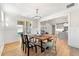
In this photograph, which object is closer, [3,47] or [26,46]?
[3,47]

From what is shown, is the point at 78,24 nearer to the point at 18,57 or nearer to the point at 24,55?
the point at 24,55

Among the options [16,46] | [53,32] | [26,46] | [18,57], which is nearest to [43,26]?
[53,32]

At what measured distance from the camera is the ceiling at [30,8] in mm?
1631

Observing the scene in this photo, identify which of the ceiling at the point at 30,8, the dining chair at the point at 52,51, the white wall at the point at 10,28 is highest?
the ceiling at the point at 30,8

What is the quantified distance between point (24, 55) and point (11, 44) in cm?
30

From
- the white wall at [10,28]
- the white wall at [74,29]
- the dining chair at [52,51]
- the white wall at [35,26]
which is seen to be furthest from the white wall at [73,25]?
the white wall at [10,28]

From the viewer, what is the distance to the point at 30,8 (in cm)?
166

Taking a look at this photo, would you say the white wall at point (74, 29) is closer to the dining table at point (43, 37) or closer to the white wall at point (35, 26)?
the dining table at point (43, 37)

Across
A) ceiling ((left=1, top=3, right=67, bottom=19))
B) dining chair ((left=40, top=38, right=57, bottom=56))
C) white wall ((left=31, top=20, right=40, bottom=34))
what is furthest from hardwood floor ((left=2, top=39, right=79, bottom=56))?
ceiling ((left=1, top=3, right=67, bottom=19))

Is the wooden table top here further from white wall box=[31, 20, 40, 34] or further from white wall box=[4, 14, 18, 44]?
white wall box=[4, 14, 18, 44]

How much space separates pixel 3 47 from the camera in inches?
63.6

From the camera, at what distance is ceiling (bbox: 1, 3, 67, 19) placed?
1.63 metres

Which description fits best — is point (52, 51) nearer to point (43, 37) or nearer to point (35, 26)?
point (43, 37)

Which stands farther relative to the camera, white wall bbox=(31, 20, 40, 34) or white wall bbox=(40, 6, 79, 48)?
white wall bbox=(31, 20, 40, 34)
